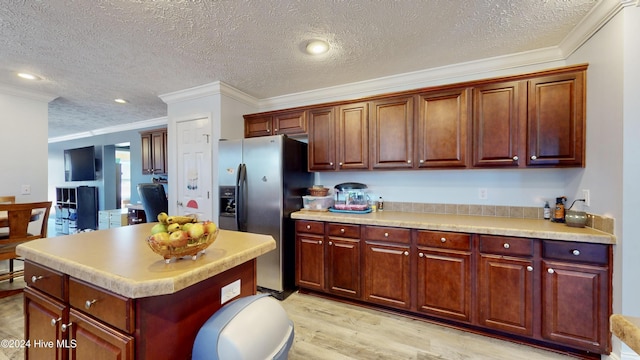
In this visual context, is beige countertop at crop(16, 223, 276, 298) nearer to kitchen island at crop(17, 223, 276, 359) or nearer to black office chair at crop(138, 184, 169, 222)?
kitchen island at crop(17, 223, 276, 359)

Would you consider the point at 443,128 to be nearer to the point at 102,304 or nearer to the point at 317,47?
the point at 317,47

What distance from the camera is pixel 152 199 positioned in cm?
379

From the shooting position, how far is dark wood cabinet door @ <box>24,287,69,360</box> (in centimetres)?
120

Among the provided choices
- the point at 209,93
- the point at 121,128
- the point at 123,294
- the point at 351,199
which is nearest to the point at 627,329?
the point at 123,294

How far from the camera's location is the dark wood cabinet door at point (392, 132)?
2.62 m

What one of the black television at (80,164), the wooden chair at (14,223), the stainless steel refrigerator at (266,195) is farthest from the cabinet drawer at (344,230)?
the black television at (80,164)

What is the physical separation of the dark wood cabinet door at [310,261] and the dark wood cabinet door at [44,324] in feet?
6.14

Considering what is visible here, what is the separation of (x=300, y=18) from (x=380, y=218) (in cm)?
179

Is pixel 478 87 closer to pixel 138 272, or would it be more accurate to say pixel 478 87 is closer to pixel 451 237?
pixel 451 237

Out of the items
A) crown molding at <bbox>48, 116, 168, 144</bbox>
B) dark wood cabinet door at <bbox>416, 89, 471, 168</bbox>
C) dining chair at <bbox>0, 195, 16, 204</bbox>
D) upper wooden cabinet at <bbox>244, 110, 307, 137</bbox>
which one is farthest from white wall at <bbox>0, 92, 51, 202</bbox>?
dark wood cabinet door at <bbox>416, 89, 471, 168</bbox>

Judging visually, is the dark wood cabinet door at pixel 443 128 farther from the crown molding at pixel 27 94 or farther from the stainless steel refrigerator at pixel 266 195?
the crown molding at pixel 27 94

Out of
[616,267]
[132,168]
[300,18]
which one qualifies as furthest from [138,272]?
[132,168]

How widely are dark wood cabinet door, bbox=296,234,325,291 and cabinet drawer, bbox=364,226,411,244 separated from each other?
51cm

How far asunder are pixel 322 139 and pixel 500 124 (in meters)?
1.71
